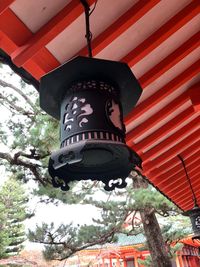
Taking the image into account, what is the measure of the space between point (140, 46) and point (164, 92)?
43cm

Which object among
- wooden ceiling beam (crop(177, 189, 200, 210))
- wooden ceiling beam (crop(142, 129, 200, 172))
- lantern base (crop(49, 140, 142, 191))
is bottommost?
lantern base (crop(49, 140, 142, 191))

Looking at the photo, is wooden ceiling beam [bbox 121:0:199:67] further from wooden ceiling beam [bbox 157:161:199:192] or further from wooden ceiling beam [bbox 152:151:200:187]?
wooden ceiling beam [bbox 157:161:199:192]

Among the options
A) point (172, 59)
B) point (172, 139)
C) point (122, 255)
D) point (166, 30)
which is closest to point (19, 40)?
point (166, 30)

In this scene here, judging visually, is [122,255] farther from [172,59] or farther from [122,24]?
[122,24]

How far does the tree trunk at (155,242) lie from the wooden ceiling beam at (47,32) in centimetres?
525

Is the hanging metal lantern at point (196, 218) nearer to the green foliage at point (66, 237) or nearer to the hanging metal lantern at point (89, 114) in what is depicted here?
the hanging metal lantern at point (89, 114)

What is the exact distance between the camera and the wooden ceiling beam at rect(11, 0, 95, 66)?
1.04 metres

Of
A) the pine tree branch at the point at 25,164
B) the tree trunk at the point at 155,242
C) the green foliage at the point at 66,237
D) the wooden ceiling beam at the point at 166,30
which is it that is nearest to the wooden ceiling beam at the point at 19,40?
the wooden ceiling beam at the point at 166,30

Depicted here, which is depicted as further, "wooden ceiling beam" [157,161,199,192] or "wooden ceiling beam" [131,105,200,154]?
"wooden ceiling beam" [157,161,199,192]

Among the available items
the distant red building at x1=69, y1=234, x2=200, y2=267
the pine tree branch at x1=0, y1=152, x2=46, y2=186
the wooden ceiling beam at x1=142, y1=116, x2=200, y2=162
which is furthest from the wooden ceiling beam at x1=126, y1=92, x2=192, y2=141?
the distant red building at x1=69, y1=234, x2=200, y2=267

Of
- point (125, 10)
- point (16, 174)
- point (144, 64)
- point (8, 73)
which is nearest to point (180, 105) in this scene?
point (144, 64)

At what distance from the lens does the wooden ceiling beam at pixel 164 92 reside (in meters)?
1.70

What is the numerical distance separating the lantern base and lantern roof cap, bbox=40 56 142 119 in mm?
220

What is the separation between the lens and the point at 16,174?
14.3ft
